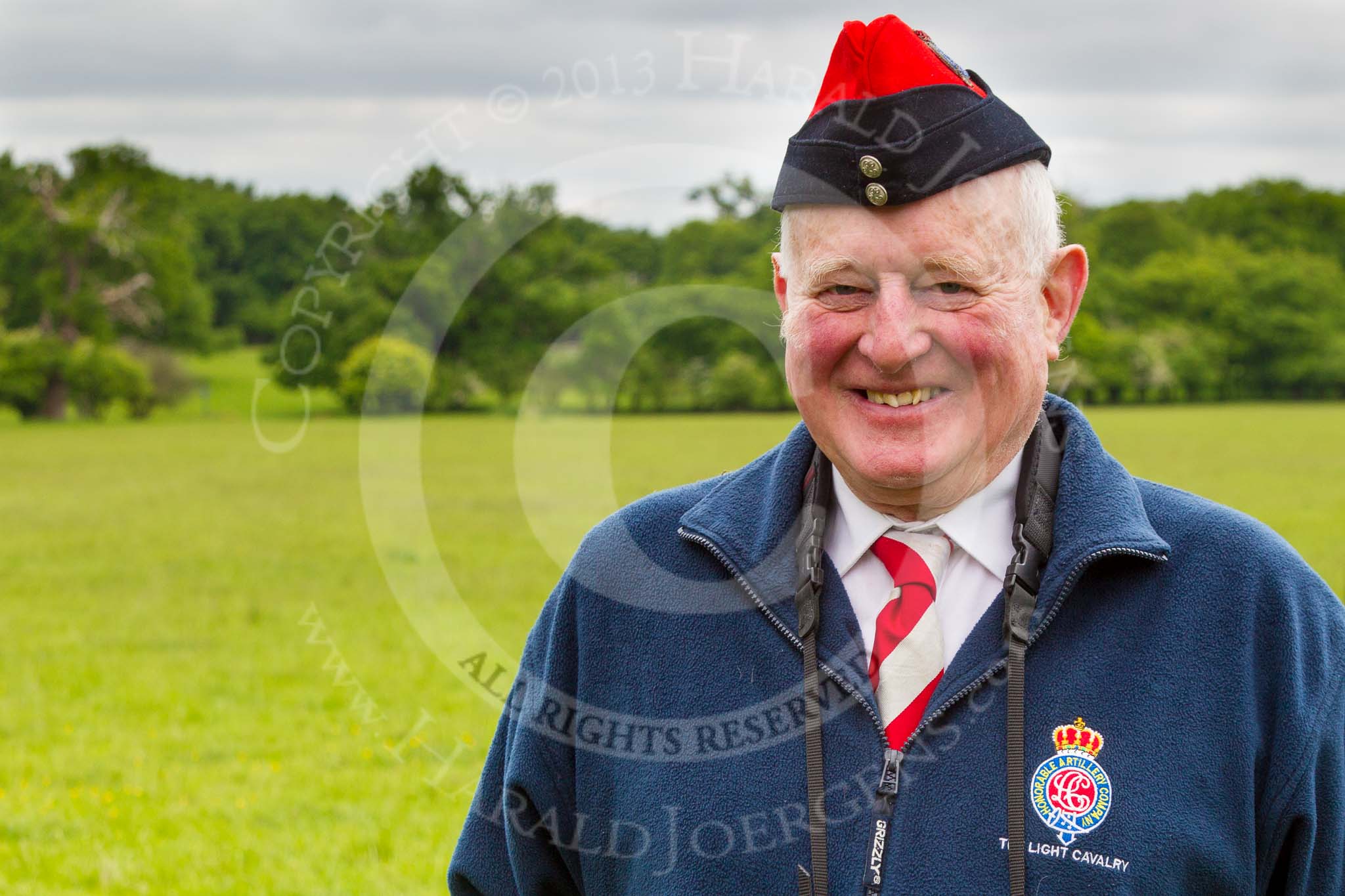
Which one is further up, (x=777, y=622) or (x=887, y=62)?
(x=887, y=62)

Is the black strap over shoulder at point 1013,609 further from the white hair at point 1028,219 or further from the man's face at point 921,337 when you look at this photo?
the white hair at point 1028,219

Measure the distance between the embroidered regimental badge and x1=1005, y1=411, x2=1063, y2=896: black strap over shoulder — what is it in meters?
0.04

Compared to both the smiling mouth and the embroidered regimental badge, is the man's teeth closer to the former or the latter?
the smiling mouth

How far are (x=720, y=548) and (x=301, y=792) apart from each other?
612 centimetres

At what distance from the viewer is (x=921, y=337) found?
2357 mm

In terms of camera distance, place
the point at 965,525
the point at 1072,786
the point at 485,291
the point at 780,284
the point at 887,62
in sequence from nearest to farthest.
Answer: the point at 1072,786, the point at 887,62, the point at 965,525, the point at 780,284, the point at 485,291

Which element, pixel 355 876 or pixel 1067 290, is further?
pixel 355 876

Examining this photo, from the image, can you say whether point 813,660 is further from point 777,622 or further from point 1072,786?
point 1072,786

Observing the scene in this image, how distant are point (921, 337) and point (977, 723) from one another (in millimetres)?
702

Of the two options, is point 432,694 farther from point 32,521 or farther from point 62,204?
point 62,204

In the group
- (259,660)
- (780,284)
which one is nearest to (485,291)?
(259,660)

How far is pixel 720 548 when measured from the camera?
2.50 m

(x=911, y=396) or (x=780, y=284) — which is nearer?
(x=911, y=396)

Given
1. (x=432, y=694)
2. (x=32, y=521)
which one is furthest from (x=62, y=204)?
(x=432, y=694)
